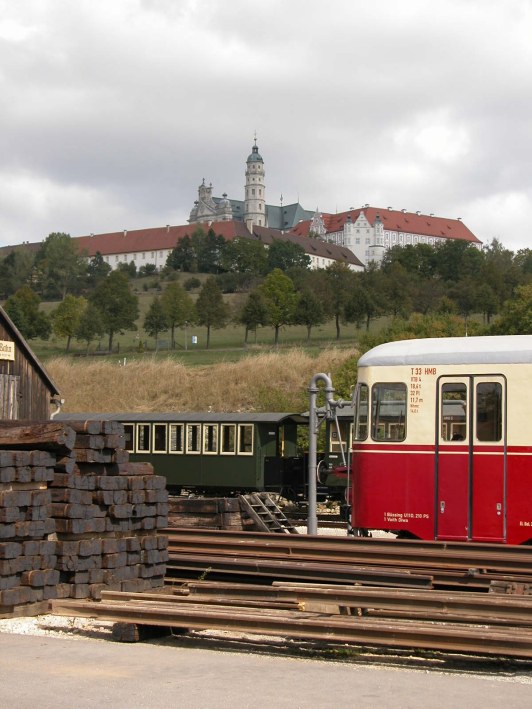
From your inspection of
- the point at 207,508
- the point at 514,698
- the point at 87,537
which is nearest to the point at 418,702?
the point at 514,698

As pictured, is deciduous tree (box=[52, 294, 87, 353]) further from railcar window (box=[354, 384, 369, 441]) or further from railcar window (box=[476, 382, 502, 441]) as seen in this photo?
railcar window (box=[476, 382, 502, 441])

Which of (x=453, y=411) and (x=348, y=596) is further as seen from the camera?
(x=453, y=411)

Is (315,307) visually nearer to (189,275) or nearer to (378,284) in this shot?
(378,284)

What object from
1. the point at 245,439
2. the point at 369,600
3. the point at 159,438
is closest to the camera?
the point at 369,600

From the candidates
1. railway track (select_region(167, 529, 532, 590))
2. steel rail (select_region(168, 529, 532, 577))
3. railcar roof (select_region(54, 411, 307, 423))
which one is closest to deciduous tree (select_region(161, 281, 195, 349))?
railcar roof (select_region(54, 411, 307, 423))

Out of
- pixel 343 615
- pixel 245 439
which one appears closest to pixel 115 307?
pixel 245 439

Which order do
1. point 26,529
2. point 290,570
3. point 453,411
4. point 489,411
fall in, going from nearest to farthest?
point 26,529 → point 290,570 → point 489,411 → point 453,411

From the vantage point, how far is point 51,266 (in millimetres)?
156500

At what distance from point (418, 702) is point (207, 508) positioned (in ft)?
36.7

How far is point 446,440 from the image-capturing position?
50.3ft

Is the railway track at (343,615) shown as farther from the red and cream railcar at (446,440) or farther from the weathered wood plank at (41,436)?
the red and cream railcar at (446,440)

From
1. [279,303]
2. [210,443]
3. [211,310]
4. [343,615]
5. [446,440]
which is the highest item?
[279,303]

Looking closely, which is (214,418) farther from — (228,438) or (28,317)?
(28,317)

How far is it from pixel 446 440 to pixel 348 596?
5.67m
